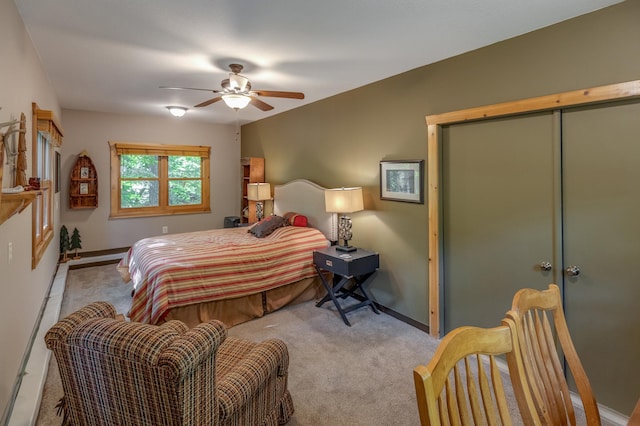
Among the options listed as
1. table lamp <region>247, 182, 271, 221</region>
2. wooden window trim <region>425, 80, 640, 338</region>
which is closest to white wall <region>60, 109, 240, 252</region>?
table lamp <region>247, 182, 271, 221</region>

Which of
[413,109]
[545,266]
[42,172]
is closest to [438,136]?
[413,109]

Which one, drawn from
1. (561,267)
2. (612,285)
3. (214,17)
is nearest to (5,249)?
(214,17)

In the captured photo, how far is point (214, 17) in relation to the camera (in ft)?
7.50

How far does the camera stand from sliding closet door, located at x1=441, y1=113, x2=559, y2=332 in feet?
8.19

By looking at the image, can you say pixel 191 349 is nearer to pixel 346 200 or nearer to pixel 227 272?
pixel 227 272

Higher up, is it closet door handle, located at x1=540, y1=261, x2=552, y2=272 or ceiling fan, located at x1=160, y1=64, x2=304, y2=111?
ceiling fan, located at x1=160, y1=64, x2=304, y2=111

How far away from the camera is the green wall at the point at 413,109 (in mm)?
Result: 2180

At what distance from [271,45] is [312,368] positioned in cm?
260

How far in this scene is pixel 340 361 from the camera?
2801 millimetres

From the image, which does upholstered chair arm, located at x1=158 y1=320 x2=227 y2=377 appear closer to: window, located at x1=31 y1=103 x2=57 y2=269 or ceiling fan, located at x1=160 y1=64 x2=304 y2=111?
window, located at x1=31 y1=103 x2=57 y2=269

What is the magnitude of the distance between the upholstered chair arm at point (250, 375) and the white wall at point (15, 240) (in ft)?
4.14

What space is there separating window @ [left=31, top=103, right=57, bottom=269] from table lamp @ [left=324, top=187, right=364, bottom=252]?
2517 millimetres

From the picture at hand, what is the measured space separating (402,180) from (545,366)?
2.40 metres

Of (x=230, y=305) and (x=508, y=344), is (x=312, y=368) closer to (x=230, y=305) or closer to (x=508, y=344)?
(x=230, y=305)
